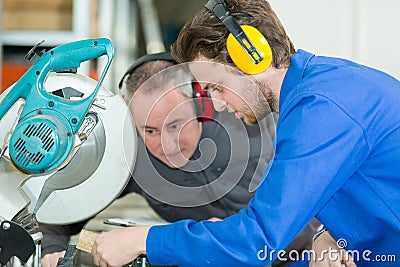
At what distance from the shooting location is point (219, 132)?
6.35 ft

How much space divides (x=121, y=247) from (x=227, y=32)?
0.42 metres

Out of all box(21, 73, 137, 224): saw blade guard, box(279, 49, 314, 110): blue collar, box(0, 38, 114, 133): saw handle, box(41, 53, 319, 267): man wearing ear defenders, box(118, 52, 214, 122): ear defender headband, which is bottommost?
box(41, 53, 319, 267): man wearing ear defenders

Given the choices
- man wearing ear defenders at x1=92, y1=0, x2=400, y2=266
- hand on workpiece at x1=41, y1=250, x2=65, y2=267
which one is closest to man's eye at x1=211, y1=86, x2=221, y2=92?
man wearing ear defenders at x1=92, y1=0, x2=400, y2=266

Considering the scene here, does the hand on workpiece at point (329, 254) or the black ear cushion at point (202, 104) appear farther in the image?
the black ear cushion at point (202, 104)

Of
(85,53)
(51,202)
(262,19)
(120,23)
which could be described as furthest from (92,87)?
(120,23)

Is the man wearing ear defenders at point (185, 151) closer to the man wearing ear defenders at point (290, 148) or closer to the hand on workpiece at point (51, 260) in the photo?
the hand on workpiece at point (51, 260)

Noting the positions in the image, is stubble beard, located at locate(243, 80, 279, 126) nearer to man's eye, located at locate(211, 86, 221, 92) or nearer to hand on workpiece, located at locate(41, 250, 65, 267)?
man's eye, located at locate(211, 86, 221, 92)

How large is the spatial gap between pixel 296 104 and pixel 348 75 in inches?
4.5

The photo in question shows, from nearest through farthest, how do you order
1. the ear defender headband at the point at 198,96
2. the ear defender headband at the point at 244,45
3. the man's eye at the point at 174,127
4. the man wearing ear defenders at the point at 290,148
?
the man wearing ear defenders at the point at 290,148 < the ear defender headband at the point at 244,45 < the ear defender headband at the point at 198,96 < the man's eye at the point at 174,127

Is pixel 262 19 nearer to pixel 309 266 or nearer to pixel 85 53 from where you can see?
pixel 85 53

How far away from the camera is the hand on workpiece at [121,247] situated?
1109 mm

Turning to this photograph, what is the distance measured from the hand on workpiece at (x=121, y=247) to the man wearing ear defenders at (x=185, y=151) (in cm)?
31

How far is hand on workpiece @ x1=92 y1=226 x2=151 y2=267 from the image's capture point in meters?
1.11

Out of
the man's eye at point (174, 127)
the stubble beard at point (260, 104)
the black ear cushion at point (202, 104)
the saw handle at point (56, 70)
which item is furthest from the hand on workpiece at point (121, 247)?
the man's eye at point (174, 127)
